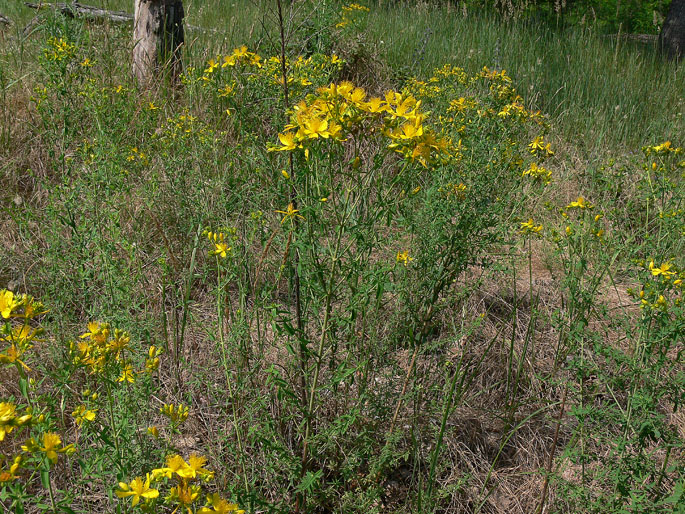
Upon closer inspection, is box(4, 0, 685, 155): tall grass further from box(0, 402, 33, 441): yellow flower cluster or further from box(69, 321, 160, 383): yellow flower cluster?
box(0, 402, 33, 441): yellow flower cluster

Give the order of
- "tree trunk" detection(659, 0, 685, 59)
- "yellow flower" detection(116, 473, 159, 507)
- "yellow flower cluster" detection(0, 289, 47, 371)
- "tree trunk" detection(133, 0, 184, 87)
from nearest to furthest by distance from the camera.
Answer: "yellow flower" detection(116, 473, 159, 507) → "yellow flower cluster" detection(0, 289, 47, 371) → "tree trunk" detection(133, 0, 184, 87) → "tree trunk" detection(659, 0, 685, 59)

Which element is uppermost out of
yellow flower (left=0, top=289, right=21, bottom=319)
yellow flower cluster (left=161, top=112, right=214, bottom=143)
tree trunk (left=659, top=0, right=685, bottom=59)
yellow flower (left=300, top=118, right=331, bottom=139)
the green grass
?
tree trunk (left=659, top=0, right=685, bottom=59)

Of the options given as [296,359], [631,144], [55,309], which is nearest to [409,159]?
[296,359]

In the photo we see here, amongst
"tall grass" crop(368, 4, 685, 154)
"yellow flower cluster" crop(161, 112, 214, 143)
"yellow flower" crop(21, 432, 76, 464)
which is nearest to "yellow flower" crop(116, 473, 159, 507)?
"yellow flower" crop(21, 432, 76, 464)

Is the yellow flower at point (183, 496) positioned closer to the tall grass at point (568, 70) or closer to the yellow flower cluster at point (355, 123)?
the yellow flower cluster at point (355, 123)

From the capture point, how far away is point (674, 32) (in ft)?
24.3

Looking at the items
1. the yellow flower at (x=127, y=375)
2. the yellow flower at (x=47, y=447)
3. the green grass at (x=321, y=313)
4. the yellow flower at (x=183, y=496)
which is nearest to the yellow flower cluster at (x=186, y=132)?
the green grass at (x=321, y=313)

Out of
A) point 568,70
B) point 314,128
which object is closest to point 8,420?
point 314,128

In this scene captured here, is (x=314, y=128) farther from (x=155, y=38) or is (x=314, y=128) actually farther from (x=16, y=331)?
(x=155, y=38)

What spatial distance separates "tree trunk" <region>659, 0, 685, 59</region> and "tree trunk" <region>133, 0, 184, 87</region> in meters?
6.32

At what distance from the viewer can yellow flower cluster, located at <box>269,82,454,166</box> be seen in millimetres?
1410

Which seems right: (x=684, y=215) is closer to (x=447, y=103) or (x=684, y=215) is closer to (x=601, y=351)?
(x=601, y=351)

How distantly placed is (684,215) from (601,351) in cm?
69

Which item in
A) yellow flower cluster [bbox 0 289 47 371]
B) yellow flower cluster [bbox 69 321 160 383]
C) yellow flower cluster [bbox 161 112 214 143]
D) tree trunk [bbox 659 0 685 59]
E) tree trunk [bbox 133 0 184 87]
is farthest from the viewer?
tree trunk [bbox 659 0 685 59]
